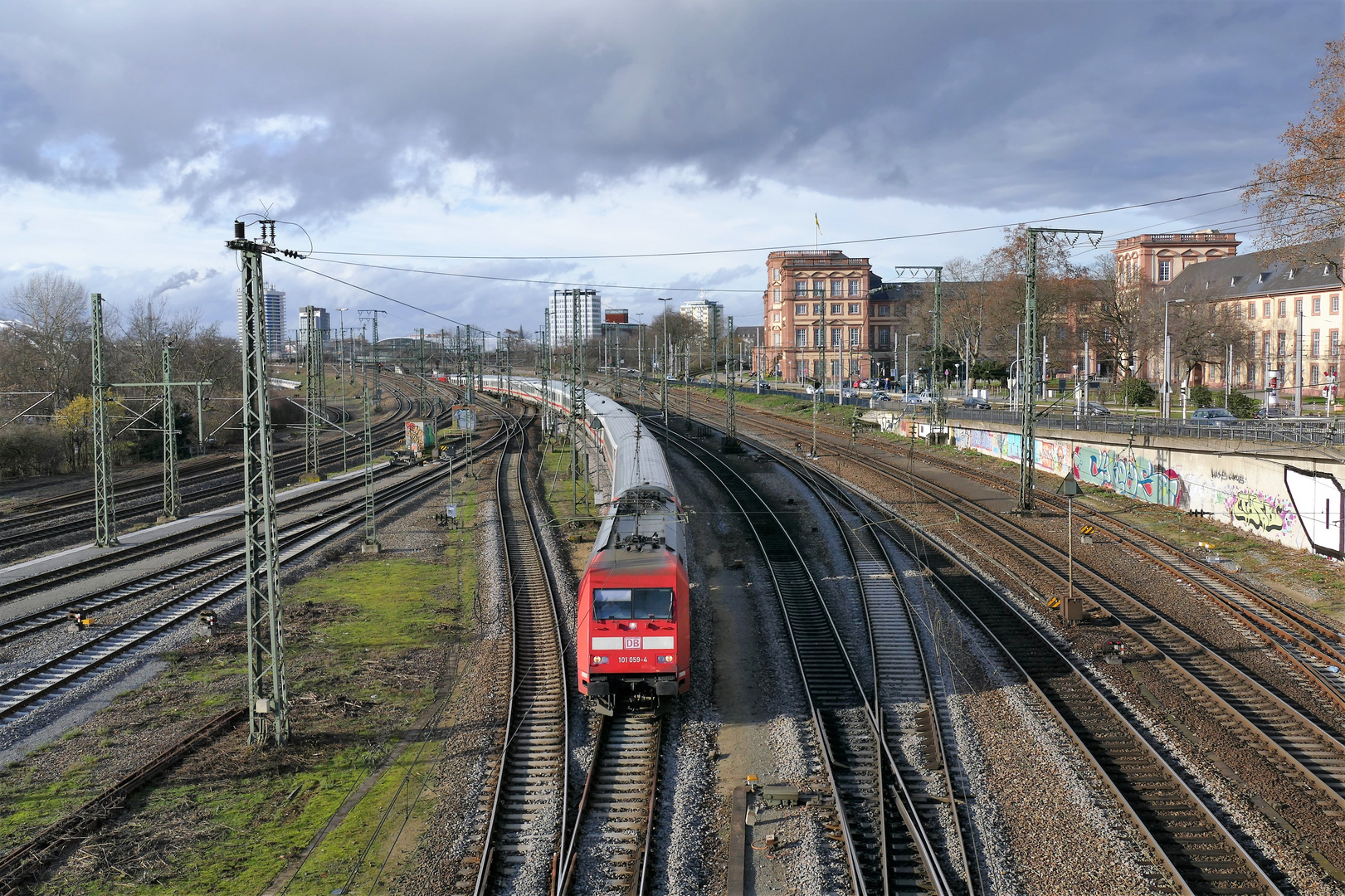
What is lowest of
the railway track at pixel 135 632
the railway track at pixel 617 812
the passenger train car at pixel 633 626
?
the railway track at pixel 617 812

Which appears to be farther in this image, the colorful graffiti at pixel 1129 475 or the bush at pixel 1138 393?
the bush at pixel 1138 393

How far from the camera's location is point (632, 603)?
1488cm

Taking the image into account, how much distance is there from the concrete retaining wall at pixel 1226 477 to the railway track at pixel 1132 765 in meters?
7.58

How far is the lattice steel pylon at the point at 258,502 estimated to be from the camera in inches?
542

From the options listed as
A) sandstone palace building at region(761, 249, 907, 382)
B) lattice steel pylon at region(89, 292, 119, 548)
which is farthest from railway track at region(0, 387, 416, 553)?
sandstone palace building at region(761, 249, 907, 382)

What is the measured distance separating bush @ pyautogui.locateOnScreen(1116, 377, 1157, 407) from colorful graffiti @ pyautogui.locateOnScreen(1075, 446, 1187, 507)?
2316 centimetres

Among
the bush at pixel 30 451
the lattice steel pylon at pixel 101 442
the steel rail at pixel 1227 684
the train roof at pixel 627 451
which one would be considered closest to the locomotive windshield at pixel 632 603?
the train roof at pixel 627 451

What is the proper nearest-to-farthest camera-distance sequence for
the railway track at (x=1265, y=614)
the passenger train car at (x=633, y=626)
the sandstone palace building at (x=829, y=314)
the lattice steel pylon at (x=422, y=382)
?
the passenger train car at (x=633, y=626) < the railway track at (x=1265, y=614) < the lattice steel pylon at (x=422, y=382) < the sandstone palace building at (x=829, y=314)

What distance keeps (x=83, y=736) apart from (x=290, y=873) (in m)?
6.24

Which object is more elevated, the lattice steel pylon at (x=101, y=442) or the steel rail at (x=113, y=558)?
the lattice steel pylon at (x=101, y=442)

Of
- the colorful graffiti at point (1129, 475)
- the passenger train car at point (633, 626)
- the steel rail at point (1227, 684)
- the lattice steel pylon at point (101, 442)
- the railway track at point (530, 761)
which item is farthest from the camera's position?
the colorful graffiti at point (1129, 475)

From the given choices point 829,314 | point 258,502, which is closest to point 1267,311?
point 829,314

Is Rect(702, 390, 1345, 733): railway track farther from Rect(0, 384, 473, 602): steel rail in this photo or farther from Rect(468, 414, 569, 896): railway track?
Rect(0, 384, 473, 602): steel rail

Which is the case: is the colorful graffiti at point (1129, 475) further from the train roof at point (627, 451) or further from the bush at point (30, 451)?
the bush at point (30, 451)
